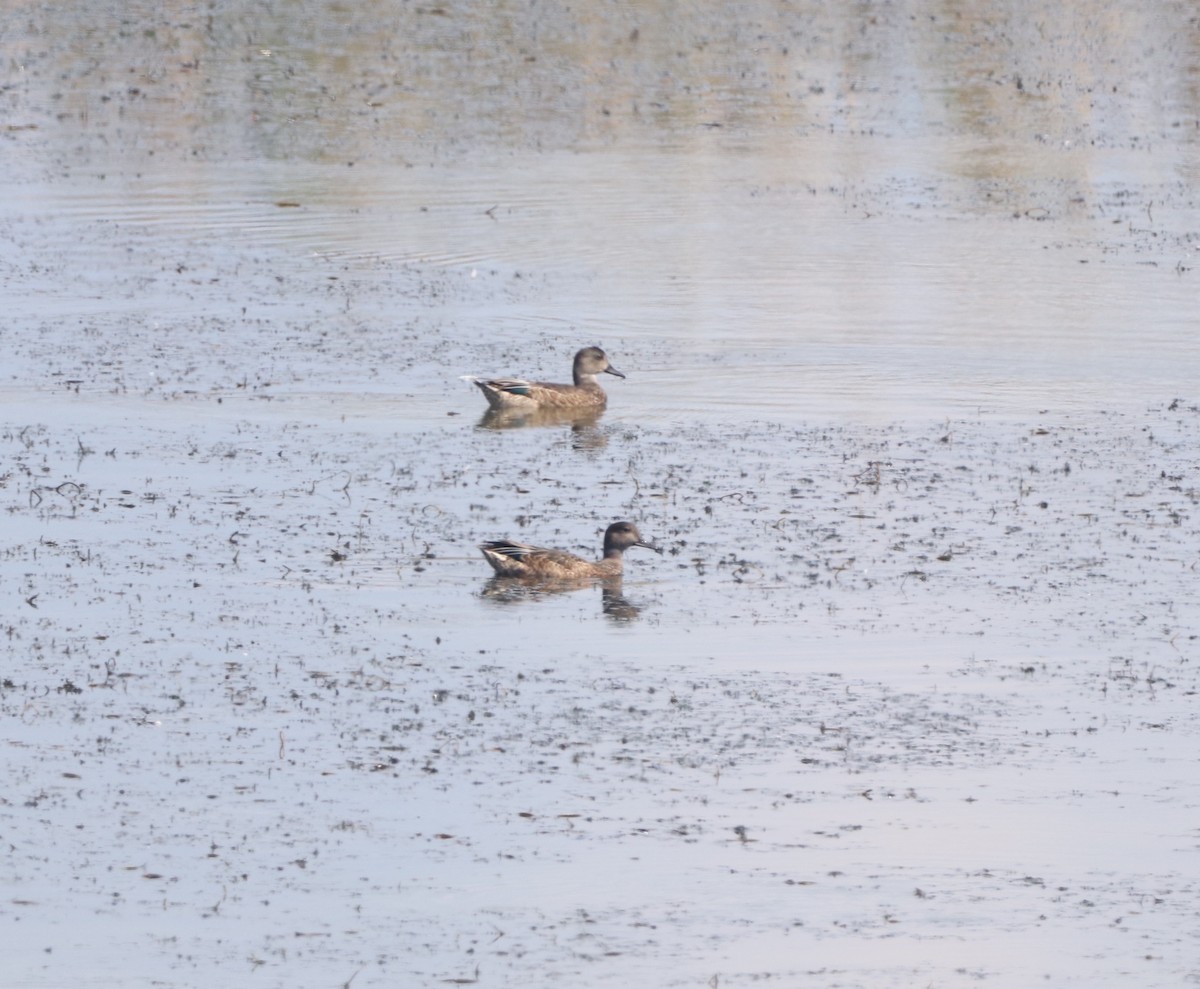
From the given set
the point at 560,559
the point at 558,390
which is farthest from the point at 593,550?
the point at 558,390

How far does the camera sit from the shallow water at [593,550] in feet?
35.2

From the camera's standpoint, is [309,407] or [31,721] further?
[309,407]

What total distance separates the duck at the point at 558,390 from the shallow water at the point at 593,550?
0.84 ft

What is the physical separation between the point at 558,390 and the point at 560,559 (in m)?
5.11

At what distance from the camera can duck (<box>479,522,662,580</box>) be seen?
15.6m

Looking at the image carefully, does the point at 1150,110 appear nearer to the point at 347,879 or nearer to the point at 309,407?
the point at 309,407

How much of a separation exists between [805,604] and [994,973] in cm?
526

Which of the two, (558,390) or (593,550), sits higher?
(558,390)

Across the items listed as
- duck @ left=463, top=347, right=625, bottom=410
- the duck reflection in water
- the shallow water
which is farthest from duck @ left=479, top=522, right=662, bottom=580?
duck @ left=463, top=347, right=625, bottom=410

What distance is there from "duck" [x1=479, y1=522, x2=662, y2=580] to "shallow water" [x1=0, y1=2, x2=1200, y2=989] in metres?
0.22

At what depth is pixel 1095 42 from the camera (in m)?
43.6

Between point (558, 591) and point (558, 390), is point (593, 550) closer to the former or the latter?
point (558, 591)

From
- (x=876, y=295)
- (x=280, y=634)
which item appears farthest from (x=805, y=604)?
(x=876, y=295)

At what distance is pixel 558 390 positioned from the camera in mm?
20812
